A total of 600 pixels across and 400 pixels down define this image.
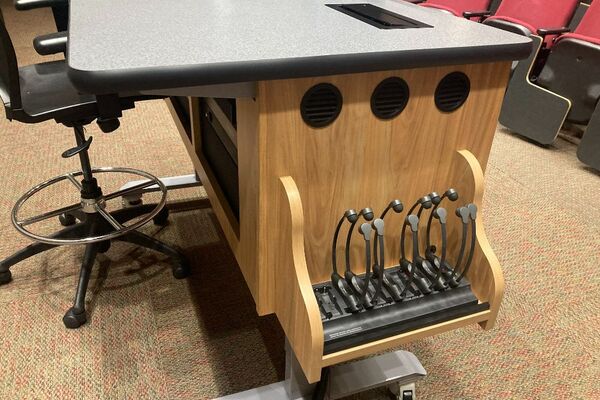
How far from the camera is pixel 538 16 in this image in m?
2.94

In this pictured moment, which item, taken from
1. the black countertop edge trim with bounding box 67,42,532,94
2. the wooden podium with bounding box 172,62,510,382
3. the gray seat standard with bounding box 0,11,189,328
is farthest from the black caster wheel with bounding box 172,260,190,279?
the black countertop edge trim with bounding box 67,42,532,94

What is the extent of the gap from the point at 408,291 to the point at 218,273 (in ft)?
2.93

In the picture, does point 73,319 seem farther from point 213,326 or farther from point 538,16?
point 538,16

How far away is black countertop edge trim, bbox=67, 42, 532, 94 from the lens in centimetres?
68

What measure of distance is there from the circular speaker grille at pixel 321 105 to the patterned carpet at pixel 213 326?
2.66 ft

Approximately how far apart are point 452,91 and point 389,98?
14cm

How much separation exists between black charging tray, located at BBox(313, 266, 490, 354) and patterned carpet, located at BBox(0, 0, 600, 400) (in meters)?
0.48

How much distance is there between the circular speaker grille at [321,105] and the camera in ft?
2.73

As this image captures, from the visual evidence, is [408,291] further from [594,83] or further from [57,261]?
[594,83]

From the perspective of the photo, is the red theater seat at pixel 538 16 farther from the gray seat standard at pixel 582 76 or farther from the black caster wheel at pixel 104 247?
the black caster wheel at pixel 104 247

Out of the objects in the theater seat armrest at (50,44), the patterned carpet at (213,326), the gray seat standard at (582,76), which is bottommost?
the patterned carpet at (213,326)

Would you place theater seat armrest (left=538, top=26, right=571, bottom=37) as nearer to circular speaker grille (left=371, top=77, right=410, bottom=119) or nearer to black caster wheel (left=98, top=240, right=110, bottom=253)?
circular speaker grille (left=371, top=77, right=410, bottom=119)

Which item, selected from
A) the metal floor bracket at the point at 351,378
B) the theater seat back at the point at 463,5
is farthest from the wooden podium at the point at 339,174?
the theater seat back at the point at 463,5

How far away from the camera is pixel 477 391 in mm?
1347
